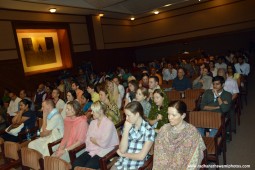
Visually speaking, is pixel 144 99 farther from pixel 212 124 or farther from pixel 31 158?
pixel 31 158

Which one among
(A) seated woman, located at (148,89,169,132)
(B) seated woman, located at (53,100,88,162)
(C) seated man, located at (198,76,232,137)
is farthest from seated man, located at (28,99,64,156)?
(C) seated man, located at (198,76,232,137)

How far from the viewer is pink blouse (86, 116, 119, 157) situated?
10.3 feet

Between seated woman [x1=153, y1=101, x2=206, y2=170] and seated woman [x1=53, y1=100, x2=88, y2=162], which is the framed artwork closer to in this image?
seated woman [x1=53, y1=100, x2=88, y2=162]

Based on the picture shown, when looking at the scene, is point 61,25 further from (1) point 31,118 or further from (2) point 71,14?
(1) point 31,118

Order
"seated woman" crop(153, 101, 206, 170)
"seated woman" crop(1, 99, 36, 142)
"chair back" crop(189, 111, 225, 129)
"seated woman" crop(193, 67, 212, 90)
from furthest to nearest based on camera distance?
1. "seated woman" crop(193, 67, 212, 90)
2. "seated woman" crop(1, 99, 36, 142)
3. "chair back" crop(189, 111, 225, 129)
4. "seated woman" crop(153, 101, 206, 170)

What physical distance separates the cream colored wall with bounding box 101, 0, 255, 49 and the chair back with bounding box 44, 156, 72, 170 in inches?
413

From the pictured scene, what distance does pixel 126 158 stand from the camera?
2678 mm

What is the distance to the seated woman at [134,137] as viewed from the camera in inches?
99.5

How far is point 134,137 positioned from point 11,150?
6.73 feet

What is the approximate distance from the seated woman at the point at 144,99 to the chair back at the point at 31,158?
182 cm

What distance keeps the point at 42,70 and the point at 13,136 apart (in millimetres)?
5035

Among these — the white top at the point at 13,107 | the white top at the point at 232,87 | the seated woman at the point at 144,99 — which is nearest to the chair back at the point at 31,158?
the seated woman at the point at 144,99

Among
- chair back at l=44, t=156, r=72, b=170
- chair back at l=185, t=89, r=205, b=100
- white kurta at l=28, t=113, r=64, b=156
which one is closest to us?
chair back at l=44, t=156, r=72, b=170

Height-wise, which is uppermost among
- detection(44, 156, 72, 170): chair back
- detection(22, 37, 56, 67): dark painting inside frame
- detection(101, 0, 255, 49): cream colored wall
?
detection(101, 0, 255, 49): cream colored wall
